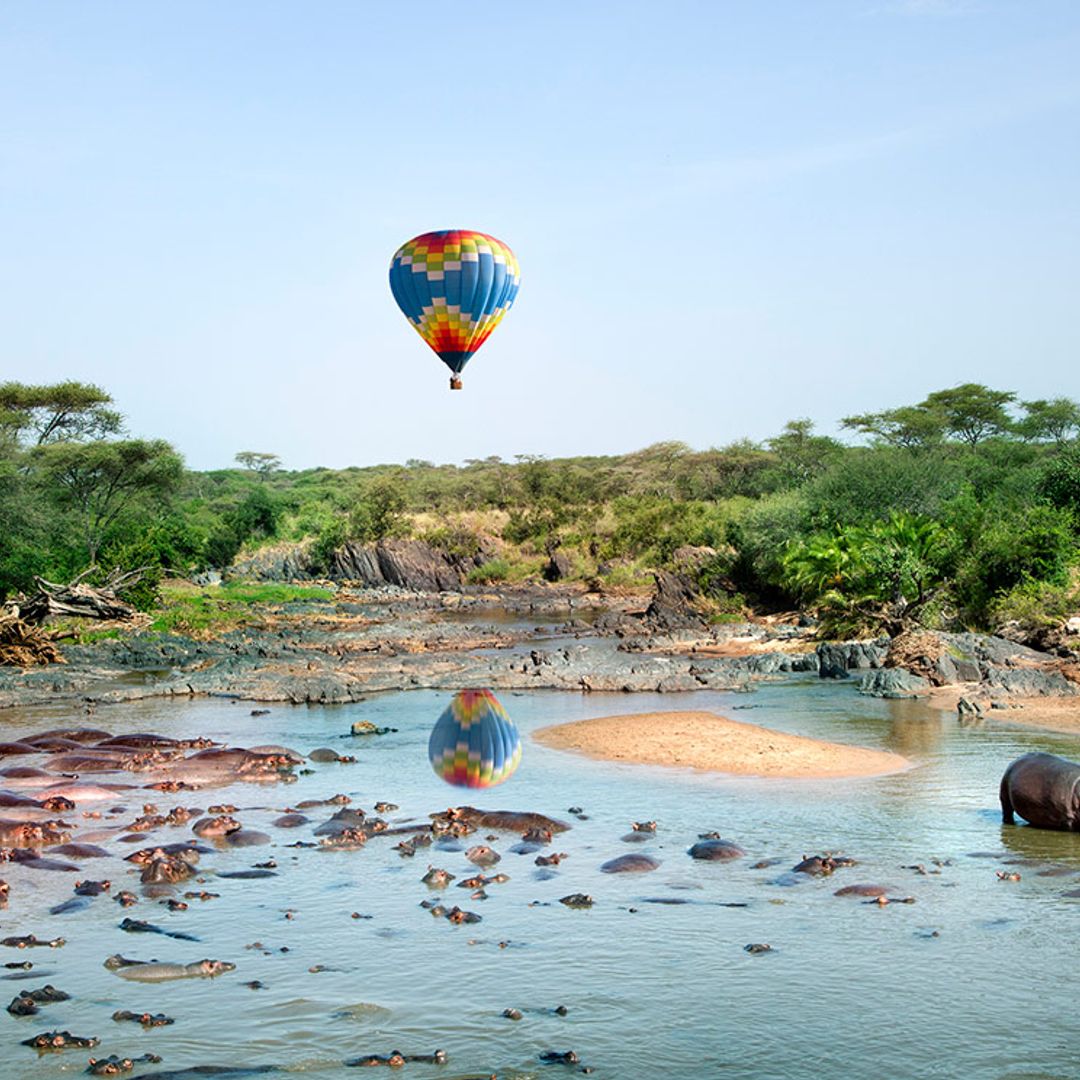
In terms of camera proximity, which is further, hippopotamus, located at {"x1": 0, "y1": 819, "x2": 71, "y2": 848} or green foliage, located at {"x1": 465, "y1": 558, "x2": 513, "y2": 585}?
green foliage, located at {"x1": 465, "y1": 558, "x2": 513, "y2": 585}

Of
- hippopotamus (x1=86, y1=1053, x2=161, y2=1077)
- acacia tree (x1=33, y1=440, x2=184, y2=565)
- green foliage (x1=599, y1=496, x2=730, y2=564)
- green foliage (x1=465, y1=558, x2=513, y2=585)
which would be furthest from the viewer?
green foliage (x1=465, y1=558, x2=513, y2=585)

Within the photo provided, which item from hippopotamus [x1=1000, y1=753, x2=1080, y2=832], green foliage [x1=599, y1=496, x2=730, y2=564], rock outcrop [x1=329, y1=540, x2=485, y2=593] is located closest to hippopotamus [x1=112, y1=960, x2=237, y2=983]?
hippopotamus [x1=1000, y1=753, x2=1080, y2=832]

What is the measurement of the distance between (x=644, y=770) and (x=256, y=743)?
776 centimetres

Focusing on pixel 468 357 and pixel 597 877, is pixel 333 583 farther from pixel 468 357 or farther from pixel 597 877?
pixel 597 877

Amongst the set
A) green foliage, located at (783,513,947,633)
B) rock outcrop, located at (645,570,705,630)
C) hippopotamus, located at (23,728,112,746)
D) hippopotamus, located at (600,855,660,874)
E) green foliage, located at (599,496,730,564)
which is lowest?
hippopotamus, located at (600,855,660,874)

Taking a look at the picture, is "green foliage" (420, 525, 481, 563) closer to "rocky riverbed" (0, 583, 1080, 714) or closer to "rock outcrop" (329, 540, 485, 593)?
"rock outcrop" (329, 540, 485, 593)

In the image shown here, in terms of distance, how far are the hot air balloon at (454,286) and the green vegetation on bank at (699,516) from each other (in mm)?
11858

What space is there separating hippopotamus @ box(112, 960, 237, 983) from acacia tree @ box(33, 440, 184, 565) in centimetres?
3849

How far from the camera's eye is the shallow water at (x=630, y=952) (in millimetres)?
9914

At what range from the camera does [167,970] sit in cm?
1157

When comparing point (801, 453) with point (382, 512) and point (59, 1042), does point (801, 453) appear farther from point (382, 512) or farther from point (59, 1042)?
point (59, 1042)

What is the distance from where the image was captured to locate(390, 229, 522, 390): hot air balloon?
30703 millimetres

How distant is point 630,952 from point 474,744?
12.0 m

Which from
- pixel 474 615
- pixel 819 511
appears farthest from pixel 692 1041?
pixel 474 615
